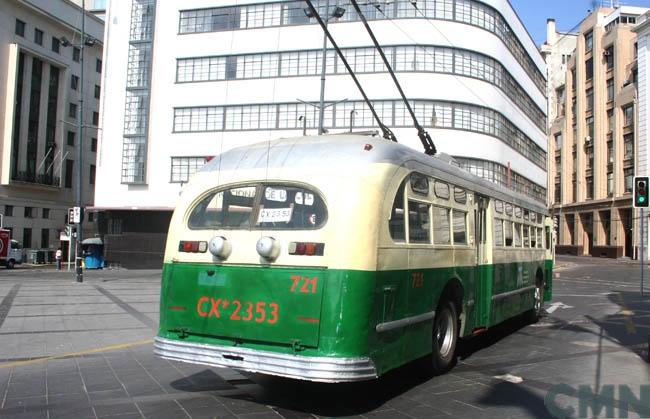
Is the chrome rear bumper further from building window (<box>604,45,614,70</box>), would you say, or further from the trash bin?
building window (<box>604,45,614,70</box>)

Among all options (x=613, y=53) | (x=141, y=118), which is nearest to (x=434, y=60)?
(x=141, y=118)

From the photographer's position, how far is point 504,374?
7.42m

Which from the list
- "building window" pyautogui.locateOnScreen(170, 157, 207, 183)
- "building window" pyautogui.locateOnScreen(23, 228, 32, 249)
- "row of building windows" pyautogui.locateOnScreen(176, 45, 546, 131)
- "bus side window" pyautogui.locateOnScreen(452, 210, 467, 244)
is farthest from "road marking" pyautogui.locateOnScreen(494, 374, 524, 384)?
"building window" pyautogui.locateOnScreen(23, 228, 32, 249)

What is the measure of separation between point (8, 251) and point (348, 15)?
28050 millimetres

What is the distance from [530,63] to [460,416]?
43134 millimetres

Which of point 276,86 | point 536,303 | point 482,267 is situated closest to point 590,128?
point 276,86

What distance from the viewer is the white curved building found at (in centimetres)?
3303

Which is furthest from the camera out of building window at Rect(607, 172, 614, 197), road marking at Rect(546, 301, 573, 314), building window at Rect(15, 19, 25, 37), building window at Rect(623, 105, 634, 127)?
building window at Rect(607, 172, 614, 197)

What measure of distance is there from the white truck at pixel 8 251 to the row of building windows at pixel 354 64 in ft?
54.1

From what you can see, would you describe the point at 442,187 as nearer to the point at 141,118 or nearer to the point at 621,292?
the point at 621,292

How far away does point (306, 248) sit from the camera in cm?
551

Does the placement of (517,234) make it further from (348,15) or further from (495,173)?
(348,15)

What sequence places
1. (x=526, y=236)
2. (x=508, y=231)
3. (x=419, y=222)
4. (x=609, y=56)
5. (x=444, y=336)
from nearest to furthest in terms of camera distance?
(x=419, y=222)
(x=444, y=336)
(x=508, y=231)
(x=526, y=236)
(x=609, y=56)

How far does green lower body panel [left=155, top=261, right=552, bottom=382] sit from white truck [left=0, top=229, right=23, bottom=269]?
38792mm
